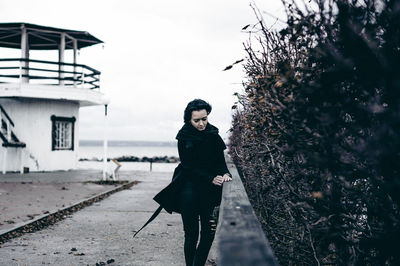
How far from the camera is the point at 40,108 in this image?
69.6 ft

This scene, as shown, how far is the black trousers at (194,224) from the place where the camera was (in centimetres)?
413

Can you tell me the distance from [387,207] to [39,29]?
862 inches

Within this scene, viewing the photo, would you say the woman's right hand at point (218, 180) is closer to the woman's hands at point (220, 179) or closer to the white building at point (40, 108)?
the woman's hands at point (220, 179)

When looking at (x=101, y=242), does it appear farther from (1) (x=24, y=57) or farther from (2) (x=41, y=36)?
(2) (x=41, y=36)

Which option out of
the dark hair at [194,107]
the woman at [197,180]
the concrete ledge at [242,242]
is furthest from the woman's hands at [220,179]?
the concrete ledge at [242,242]

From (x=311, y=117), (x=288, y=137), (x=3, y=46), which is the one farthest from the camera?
(x=3, y=46)

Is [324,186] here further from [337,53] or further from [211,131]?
[211,131]

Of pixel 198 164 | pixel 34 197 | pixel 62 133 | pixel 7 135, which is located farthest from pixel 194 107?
pixel 62 133

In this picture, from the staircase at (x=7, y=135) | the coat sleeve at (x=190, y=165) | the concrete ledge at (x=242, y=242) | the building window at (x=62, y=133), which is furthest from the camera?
the building window at (x=62, y=133)

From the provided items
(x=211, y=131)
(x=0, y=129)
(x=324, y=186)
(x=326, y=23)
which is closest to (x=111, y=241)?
(x=211, y=131)

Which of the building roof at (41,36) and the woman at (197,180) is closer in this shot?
the woman at (197,180)

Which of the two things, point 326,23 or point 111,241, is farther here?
point 111,241

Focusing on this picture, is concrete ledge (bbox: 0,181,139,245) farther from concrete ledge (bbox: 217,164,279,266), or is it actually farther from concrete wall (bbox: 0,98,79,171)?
concrete wall (bbox: 0,98,79,171)

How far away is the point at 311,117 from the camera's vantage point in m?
1.83
